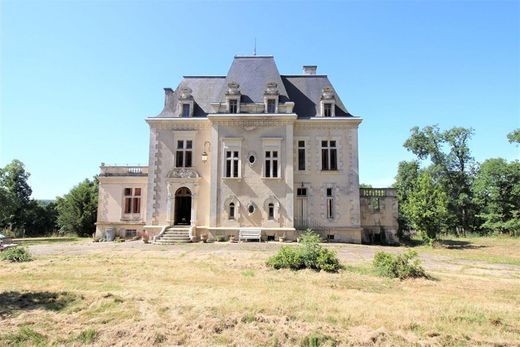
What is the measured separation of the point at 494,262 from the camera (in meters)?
13.5

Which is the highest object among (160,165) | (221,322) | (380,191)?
(160,165)

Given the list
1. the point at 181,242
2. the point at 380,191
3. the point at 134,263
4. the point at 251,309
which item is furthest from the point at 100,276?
the point at 380,191

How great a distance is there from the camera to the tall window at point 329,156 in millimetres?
23141

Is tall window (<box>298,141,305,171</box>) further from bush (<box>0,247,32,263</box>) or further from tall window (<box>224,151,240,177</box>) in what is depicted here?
bush (<box>0,247,32,263</box>)

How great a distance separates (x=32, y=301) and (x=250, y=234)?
14.9m

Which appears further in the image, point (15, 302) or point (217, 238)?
point (217, 238)

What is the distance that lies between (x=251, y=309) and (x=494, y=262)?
11.8 meters

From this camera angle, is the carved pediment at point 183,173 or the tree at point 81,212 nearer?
the carved pediment at point 183,173

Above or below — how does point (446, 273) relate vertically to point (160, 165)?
below

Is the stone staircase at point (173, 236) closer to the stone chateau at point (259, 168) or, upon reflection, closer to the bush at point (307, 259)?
the stone chateau at point (259, 168)

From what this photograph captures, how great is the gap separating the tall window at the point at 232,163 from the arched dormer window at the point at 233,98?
9.36 ft

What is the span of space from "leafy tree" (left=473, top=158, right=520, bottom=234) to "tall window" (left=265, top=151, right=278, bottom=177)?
25787 mm

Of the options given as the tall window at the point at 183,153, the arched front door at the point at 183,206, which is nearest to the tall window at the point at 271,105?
the tall window at the point at 183,153

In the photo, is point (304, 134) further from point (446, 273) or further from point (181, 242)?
point (446, 273)
